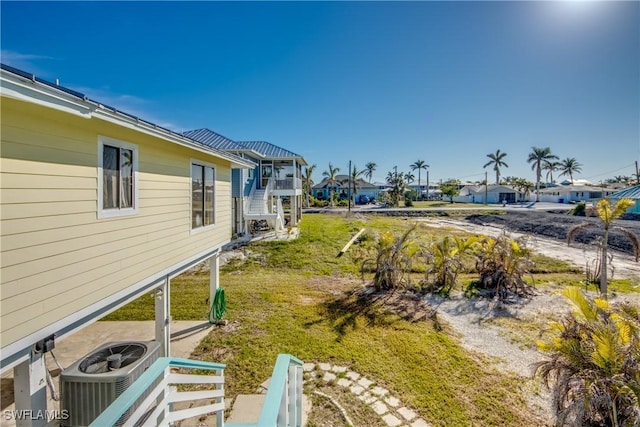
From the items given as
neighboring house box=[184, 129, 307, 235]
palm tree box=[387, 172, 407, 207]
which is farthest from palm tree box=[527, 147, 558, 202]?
neighboring house box=[184, 129, 307, 235]

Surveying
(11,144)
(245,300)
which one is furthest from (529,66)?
(11,144)

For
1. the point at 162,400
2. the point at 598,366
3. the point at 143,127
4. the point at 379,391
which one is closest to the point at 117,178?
the point at 143,127

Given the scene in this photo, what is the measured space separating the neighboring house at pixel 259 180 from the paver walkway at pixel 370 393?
40.2 feet

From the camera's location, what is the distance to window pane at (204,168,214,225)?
7.42 metres

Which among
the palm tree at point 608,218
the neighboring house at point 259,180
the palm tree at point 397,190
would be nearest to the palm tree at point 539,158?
the palm tree at point 397,190

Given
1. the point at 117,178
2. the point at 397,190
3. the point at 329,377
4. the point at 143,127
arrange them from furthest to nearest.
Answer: the point at 397,190, the point at 329,377, the point at 143,127, the point at 117,178

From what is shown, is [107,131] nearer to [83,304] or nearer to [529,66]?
[83,304]

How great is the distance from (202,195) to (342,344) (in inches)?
191

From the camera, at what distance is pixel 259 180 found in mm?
20312

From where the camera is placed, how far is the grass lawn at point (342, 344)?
4.67 metres

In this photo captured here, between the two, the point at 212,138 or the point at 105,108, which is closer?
the point at 105,108

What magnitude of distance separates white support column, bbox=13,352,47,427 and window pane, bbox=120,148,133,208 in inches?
84.5

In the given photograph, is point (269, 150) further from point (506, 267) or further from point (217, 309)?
point (506, 267)

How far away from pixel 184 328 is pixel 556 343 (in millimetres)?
7648
